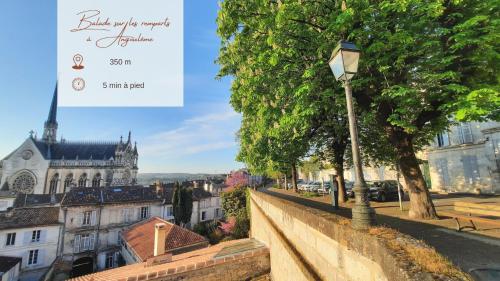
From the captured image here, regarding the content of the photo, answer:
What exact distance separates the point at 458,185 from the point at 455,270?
79.9 feet

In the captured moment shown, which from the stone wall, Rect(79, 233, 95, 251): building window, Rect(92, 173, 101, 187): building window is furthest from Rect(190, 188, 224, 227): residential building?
Rect(92, 173, 101, 187): building window

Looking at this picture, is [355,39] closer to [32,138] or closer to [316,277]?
[316,277]

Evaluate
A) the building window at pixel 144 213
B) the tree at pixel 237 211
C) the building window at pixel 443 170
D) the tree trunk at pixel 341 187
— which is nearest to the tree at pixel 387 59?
the tree trunk at pixel 341 187

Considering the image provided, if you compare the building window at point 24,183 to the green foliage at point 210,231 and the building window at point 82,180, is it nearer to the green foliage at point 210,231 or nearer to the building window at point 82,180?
the building window at point 82,180

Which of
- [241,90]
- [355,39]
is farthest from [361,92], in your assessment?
[241,90]

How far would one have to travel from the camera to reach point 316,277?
215 inches

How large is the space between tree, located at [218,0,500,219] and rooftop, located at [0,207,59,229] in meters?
29.9

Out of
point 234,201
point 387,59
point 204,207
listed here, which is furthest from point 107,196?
point 387,59

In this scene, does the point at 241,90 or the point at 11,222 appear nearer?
the point at 241,90

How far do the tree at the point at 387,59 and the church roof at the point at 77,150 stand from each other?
236ft

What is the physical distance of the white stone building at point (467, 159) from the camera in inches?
707

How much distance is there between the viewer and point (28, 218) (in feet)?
84.7

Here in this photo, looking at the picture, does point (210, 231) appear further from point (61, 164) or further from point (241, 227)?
point (61, 164)

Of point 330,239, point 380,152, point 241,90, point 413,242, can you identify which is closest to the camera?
point 413,242
